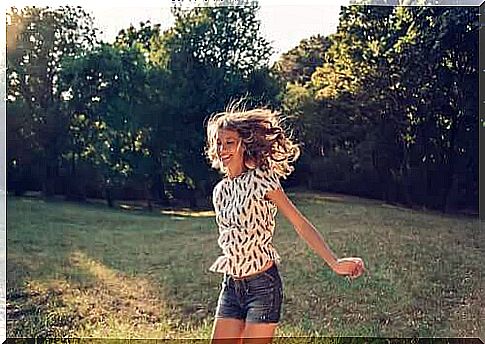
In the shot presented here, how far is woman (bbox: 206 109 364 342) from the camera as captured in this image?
2936mm

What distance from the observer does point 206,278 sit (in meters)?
4.77

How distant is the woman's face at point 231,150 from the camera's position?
10.6 ft

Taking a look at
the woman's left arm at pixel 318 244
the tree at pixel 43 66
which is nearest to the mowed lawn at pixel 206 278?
the tree at pixel 43 66

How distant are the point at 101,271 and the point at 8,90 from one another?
1189 mm

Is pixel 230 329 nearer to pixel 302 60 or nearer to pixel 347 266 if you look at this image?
pixel 347 266

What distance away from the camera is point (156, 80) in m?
4.90

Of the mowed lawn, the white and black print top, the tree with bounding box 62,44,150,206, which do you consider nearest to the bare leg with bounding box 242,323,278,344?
the white and black print top

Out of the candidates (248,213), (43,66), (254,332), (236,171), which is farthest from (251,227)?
(43,66)

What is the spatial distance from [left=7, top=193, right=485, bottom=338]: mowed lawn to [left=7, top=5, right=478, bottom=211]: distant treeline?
16 cm

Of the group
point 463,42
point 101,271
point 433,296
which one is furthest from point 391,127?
point 101,271

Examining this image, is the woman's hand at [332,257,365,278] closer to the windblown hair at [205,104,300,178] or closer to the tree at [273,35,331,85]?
the windblown hair at [205,104,300,178]

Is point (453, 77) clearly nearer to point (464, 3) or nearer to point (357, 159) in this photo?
point (464, 3)

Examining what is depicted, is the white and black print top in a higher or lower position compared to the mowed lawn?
higher

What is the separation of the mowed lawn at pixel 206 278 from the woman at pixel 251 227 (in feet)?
4.86
